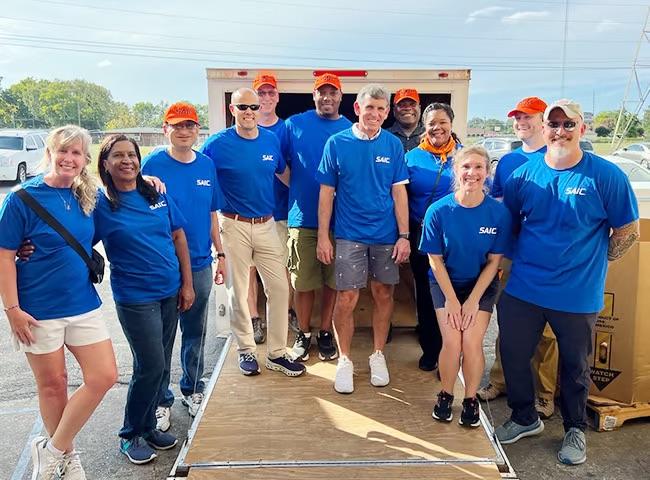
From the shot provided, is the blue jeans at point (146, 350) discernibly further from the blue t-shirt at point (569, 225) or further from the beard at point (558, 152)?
the beard at point (558, 152)

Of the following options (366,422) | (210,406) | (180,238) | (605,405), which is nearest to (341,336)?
(366,422)

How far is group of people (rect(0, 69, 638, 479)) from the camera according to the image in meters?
2.57

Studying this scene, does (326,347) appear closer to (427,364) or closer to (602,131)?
(427,364)

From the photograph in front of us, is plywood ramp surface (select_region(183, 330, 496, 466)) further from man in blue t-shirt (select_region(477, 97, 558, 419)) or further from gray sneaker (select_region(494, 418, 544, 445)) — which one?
man in blue t-shirt (select_region(477, 97, 558, 419))

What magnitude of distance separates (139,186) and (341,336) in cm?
165

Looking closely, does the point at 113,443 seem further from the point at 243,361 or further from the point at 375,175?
the point at 375,175

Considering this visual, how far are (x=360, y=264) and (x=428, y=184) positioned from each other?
0.70m

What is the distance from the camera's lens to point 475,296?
9.91ft

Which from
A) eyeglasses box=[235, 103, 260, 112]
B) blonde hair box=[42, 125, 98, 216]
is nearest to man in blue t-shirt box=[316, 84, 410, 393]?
eyeglasses box=[235, 103, 260, 112]

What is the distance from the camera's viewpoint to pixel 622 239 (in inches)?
115

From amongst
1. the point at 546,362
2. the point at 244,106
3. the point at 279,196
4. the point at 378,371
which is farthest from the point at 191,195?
the point at 546,362

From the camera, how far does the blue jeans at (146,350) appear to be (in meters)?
2.86

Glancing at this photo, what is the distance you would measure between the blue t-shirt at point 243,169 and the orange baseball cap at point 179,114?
324mm

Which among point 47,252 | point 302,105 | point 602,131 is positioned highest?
point 602,131
